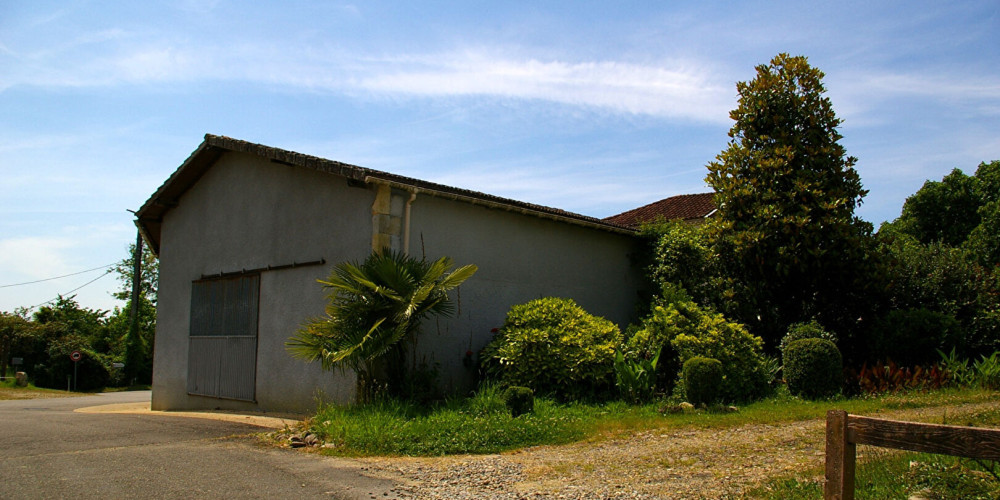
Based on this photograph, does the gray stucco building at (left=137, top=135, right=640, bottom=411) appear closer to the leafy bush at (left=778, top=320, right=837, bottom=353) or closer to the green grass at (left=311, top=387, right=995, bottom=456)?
the green grass at (left=311, top=387, right=995, bottom=456)

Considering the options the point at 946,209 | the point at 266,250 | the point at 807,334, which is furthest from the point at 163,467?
the point at 946,209

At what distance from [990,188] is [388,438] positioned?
1025 inches

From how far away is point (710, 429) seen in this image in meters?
8.62

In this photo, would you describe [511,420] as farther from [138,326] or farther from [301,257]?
[138,326]

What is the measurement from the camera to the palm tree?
10078 millimetres

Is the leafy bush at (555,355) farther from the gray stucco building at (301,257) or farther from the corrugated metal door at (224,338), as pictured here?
the corrugated metal door at (224,338)

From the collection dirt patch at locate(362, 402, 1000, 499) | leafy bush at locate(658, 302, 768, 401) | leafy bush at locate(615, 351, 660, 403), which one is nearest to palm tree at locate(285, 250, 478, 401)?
dirt patch at locate(362, 402, 1000, 499)

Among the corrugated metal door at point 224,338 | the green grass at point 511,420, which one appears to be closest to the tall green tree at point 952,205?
the green grass at point 511,420

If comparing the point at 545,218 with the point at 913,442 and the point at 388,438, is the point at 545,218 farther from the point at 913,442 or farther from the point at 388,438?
the point at 913,442

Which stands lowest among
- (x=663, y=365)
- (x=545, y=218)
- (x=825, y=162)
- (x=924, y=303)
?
(x=663, y=365)

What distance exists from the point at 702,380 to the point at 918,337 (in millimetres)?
4210

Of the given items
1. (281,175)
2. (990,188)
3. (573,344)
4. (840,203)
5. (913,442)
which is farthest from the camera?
(990,188)

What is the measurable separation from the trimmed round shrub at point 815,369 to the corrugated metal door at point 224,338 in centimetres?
942

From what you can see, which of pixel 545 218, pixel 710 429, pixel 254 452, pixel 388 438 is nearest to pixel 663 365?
pixel 710 429
